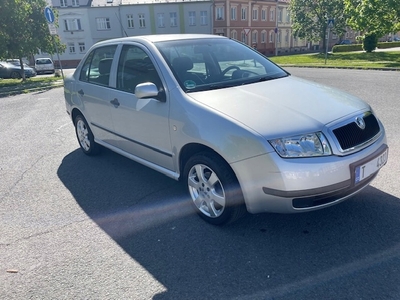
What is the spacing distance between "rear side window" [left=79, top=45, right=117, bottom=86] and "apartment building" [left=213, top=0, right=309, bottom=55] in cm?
3824

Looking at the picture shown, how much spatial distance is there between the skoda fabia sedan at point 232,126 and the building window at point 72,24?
4464 cm

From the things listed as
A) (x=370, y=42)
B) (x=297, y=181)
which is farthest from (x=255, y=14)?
(x=297, y=181)

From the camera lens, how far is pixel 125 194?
3838 millimetres

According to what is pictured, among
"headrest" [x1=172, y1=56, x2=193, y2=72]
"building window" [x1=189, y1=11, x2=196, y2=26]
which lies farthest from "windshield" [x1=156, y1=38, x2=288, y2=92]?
"building window" [x1=189, y1=11, x2=196, y2=26]

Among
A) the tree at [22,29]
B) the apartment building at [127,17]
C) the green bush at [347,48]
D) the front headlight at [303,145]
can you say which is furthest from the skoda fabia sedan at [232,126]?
the apartment building at [127,17]

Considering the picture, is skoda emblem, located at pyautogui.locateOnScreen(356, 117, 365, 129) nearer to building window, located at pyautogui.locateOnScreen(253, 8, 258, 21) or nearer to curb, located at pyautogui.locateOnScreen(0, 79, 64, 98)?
curb, located at pyautogui.locateOnScreen(0, 79, 64, 98)

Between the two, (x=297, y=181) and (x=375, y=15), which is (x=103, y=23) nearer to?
(x=375, y=15)

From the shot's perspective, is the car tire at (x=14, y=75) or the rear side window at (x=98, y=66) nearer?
the rear side window at (x=98, y=66)

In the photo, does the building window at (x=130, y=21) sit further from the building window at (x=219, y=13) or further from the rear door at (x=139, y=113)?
the rear door at (x=139, y=113)

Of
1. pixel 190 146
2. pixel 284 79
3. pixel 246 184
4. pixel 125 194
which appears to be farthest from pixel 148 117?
pixel 284 79

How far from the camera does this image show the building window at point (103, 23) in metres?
42.8

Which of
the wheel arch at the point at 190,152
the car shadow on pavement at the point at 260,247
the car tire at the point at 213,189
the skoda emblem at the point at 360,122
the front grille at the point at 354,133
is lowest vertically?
the car shadow on pavement at the point at 260,247

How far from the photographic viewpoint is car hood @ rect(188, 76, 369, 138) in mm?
2532

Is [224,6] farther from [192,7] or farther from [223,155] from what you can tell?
[223,155]
